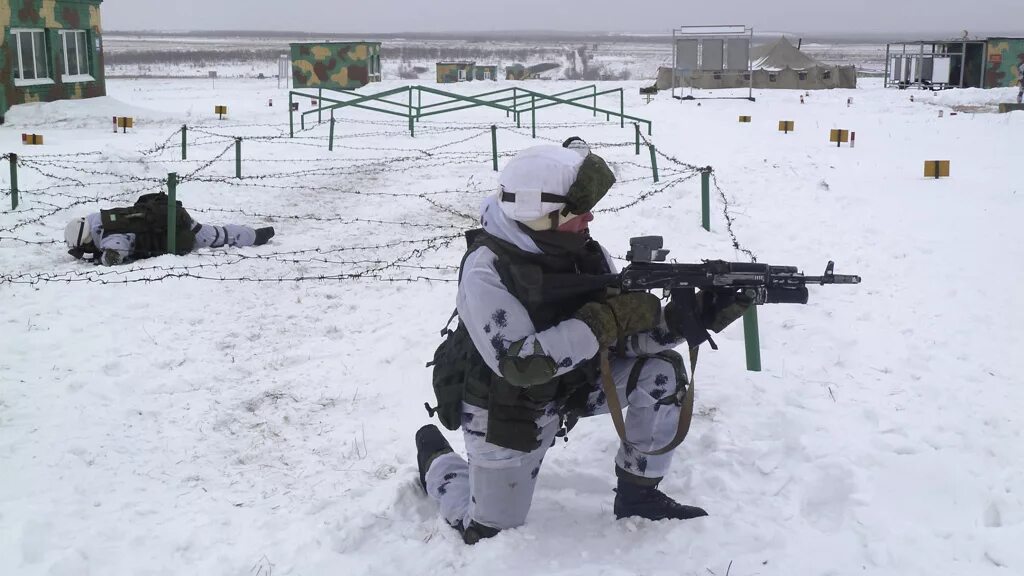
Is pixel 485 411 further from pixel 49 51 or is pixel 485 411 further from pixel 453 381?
pixel 49 51

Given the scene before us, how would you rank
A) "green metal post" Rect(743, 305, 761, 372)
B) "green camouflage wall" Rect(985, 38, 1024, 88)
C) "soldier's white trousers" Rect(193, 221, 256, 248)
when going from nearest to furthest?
"green metal post" Rect(743, 305, 761, 372)
"soldier's white trousers" Rect(193, 221, 256, 248)
"green camouflage wall" Rect(985, 38, 1024, 88)

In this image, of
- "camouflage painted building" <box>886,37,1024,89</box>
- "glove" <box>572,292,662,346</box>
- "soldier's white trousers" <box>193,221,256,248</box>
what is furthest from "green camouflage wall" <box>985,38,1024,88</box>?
"glove" <box>572,292,662,346</box>

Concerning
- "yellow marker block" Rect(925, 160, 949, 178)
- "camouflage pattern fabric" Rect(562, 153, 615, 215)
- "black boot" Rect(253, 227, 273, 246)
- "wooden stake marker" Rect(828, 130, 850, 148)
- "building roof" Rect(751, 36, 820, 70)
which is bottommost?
"black boot" Rect(253, 227, 273, 246)

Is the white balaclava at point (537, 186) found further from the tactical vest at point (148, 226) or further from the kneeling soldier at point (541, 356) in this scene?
the tactical vest at point (148, 226)

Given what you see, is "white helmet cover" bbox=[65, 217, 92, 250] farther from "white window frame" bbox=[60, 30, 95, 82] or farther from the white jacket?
"white window frame" bbox=[60, 30, 95, 82]

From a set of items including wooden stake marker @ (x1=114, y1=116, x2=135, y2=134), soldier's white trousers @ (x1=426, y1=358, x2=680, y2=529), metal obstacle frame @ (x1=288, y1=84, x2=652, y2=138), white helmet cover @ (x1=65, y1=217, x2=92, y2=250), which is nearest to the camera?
soldier's white trousers @ (x1=426, y1=358, x2=680, y2=529)

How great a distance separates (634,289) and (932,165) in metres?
8.85

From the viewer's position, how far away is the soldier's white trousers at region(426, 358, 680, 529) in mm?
3256

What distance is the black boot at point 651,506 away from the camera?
334 centimetres

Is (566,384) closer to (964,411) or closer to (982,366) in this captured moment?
(964,411)

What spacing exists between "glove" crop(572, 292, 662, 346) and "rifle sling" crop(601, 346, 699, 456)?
97 mm

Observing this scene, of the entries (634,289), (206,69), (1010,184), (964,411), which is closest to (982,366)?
(964,411)

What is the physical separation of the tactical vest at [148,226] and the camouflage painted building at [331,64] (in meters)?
23.3

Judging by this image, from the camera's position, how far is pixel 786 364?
16.1 ft
